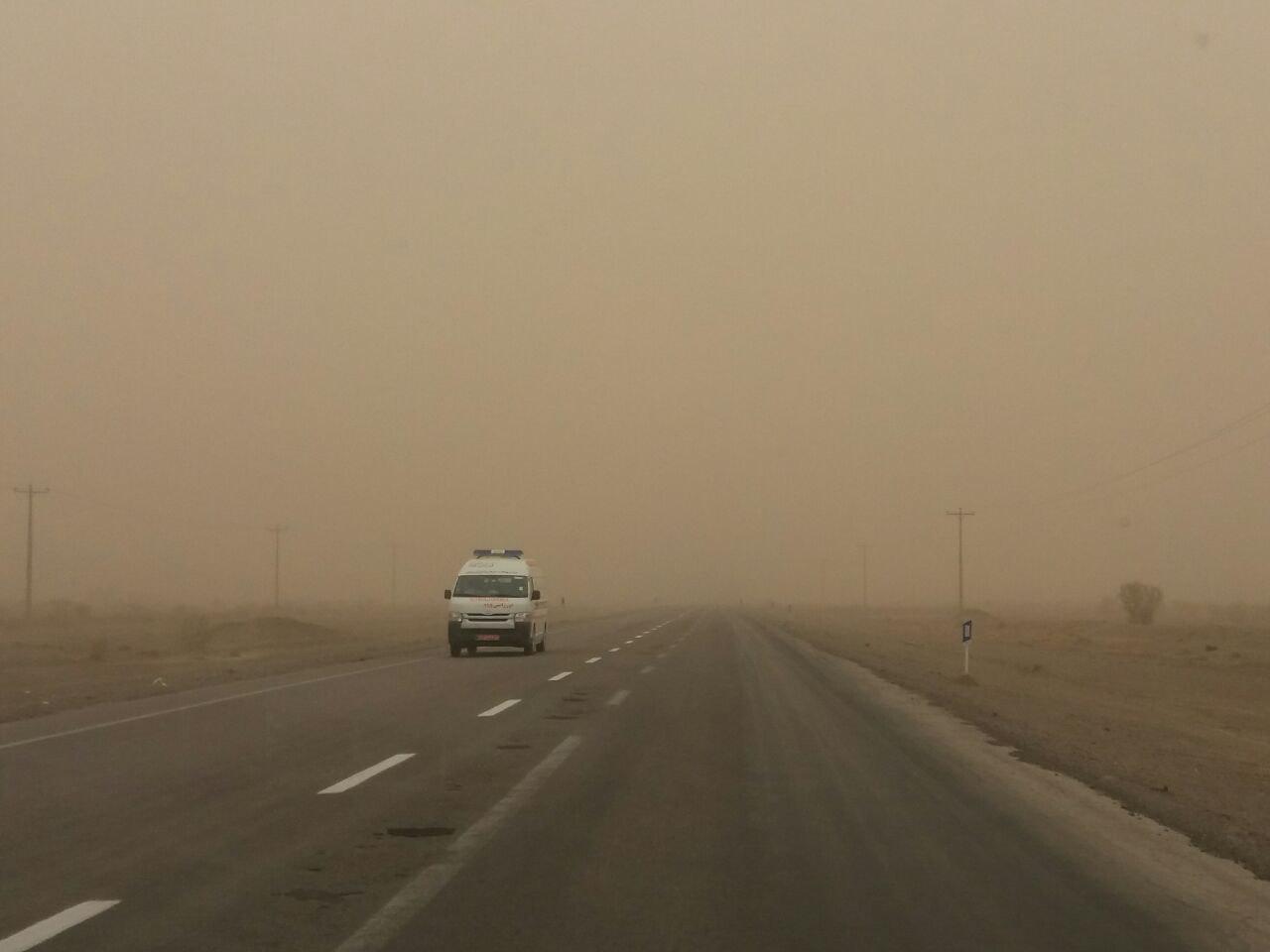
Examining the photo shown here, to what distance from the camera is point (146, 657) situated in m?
39.6

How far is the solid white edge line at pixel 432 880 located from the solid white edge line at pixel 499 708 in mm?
6197

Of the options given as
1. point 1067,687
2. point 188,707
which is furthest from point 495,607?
point 188,707

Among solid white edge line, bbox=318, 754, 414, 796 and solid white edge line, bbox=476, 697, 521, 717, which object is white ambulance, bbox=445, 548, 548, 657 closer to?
solid white edge line, bbox=476, 697, 521, 717

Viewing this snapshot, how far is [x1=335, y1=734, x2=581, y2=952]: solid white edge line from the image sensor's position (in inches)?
249

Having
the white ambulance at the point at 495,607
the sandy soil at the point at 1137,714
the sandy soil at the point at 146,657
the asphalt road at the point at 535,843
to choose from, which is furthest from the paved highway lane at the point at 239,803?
the white ambulance at the point at 495,607

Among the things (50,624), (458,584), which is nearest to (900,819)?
(458,584)

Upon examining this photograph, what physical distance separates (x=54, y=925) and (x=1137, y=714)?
2125 cm

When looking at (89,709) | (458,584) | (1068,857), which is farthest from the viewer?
(458,584)

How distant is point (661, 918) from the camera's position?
6.77 meters

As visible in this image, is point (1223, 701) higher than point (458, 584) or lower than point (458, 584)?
lower

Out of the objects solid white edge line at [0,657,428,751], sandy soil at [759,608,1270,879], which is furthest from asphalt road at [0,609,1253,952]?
sandy soil at [759,608,1270,879]

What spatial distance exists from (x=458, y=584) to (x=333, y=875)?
91.0 feet

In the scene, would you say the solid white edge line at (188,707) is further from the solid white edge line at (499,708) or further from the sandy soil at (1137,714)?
the sandy soil at (1137,714)

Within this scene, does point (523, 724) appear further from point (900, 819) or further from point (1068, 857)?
point (1068, 857)
